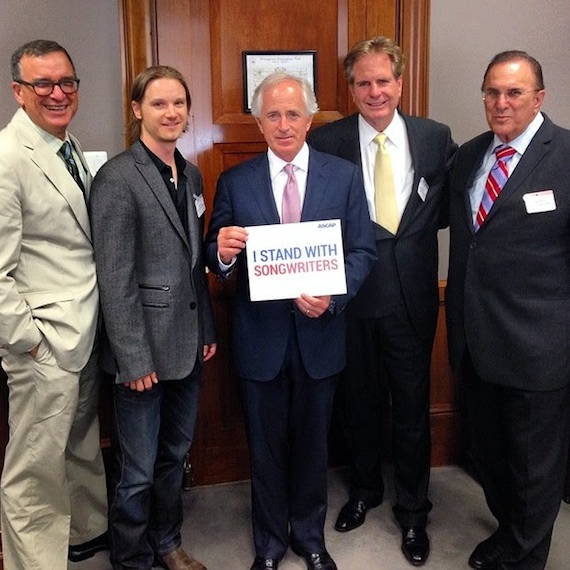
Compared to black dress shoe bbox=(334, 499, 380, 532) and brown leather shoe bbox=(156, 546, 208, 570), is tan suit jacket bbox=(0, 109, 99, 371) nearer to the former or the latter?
brown leather shoe bbox=(156, 546, 208, 570)

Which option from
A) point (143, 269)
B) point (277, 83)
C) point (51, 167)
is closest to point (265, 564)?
point (143, 269)

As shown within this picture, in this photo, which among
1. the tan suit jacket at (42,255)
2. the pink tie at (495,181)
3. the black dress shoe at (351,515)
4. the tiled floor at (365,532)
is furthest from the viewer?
the black dress shoe at (351,515)

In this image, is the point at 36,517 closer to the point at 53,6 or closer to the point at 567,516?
the point at 53,6

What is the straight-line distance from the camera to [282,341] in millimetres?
2031

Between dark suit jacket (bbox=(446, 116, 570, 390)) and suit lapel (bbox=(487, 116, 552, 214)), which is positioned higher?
suit lapel (bbox=(487, 116, 552, 214))

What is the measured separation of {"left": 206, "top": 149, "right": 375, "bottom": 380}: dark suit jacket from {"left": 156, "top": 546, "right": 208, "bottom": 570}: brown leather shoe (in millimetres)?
675

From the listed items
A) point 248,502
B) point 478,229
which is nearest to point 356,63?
point 478,229

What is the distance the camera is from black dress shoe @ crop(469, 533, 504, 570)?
2.26 metres

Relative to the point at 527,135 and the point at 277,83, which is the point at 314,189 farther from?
the point at 527,135

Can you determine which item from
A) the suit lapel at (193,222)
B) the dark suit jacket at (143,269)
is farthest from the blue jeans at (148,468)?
the suit lapel at (193,222)

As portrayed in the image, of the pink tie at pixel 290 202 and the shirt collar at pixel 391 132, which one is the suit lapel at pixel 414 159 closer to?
the shirt collar at pixel 391 132

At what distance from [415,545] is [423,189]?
1.23 meters

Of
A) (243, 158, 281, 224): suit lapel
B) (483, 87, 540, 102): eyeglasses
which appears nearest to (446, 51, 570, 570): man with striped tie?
(483, 87, 540, 102): eyeglasses

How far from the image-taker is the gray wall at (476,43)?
2.74m
